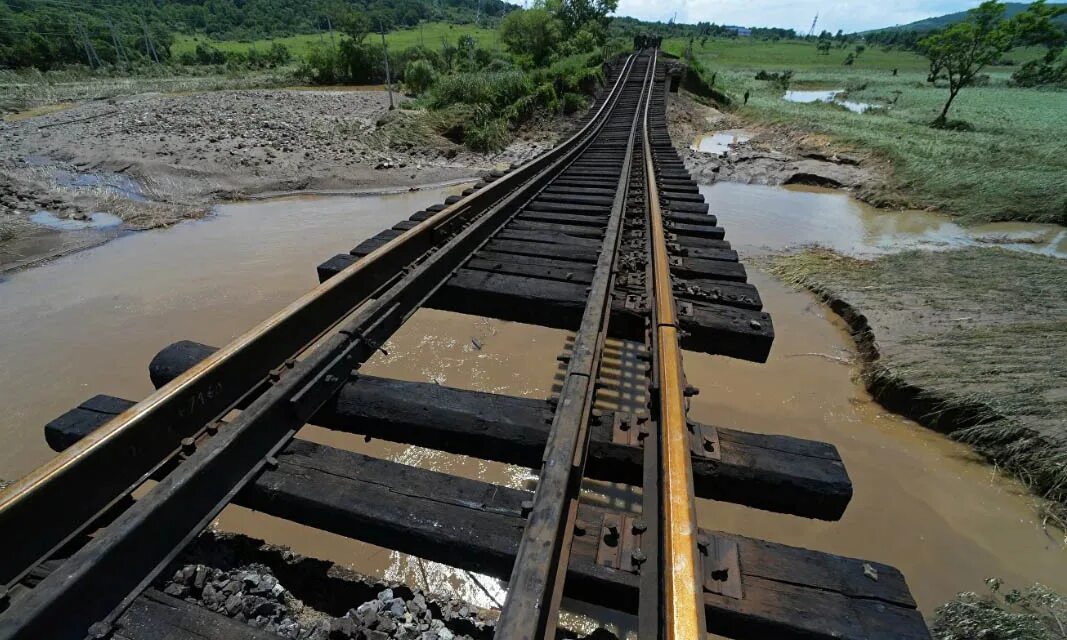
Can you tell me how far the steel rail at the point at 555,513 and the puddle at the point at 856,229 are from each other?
9.04 m

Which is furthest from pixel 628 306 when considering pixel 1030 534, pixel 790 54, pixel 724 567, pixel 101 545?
pixel 790 54

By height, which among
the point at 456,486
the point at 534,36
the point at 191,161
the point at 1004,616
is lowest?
the point at 1004,616

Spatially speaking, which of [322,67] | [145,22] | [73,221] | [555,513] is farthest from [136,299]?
[145,22]

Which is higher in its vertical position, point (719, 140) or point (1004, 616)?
point (719, 140)

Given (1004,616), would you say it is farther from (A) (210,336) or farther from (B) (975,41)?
(B) (975,41)

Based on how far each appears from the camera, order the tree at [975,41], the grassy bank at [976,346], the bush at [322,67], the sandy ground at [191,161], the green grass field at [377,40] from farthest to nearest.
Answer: the green grass field at [377,40] < the bush at [322,67] < the tree at [975,41] < the sandy ground at [191,161] < the grassy bank at [976,346]

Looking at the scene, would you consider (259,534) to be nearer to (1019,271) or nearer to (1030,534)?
(1030,534)

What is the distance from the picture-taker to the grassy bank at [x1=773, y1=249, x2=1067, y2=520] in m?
3.99

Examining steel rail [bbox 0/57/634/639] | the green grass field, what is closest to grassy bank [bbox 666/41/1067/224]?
steel rail [bbox 0/57/634/639]

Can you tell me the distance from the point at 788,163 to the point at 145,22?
308 feet

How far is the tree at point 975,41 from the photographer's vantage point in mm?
20641

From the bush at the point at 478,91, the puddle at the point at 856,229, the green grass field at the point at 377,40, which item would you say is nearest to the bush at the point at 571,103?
the bush at the point at 478,91

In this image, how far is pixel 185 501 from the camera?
4.85 feet

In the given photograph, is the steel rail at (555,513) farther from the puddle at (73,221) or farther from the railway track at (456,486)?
the puddle at (73,221)
